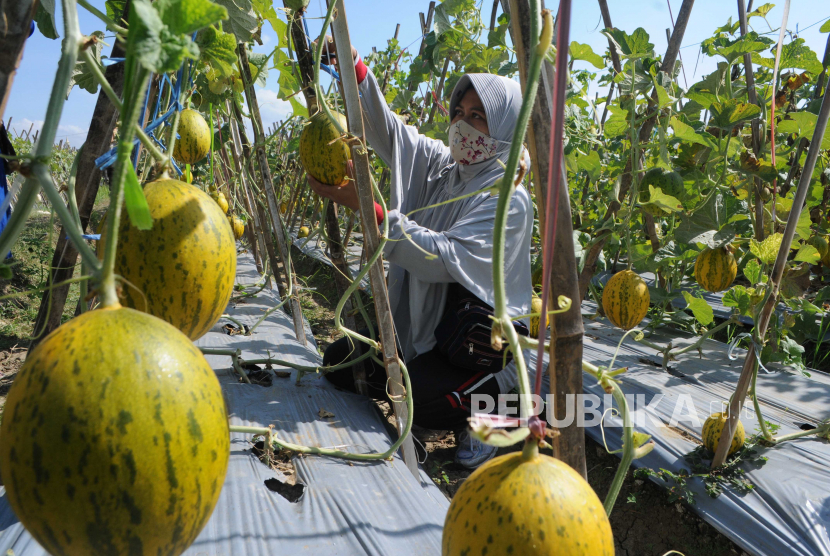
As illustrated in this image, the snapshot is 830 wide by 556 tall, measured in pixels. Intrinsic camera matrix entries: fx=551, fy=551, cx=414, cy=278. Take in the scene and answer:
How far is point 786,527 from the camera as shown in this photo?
6.15 ft

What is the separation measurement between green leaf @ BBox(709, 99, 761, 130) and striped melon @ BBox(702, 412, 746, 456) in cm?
121

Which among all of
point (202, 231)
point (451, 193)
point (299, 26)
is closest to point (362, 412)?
point (451, 193)

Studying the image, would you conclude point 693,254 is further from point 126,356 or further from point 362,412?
point 126,356

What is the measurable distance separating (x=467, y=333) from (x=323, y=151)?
108cm

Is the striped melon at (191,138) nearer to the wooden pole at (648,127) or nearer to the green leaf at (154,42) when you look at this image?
the wooden pole at (648,127)

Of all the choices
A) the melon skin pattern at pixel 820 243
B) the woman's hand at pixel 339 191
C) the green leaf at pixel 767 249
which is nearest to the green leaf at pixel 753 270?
the green leaf at pixel 767 249

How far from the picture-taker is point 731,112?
2309mm

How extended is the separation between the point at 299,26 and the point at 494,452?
2132 mm

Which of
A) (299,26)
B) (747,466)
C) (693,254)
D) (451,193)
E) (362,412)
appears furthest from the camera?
(693,254)

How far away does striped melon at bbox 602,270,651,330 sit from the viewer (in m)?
2.88

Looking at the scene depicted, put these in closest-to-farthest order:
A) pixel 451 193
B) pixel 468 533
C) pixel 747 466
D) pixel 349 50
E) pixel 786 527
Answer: pixel 468 533
pixel 349 50
pixel 786 527
pixel 747 466
pixel 451 193

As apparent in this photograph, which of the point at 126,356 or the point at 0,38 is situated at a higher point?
the point at 0,38

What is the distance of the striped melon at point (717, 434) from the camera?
2176 millimetres

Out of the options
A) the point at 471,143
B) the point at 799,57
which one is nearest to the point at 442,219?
the point at 471,143
